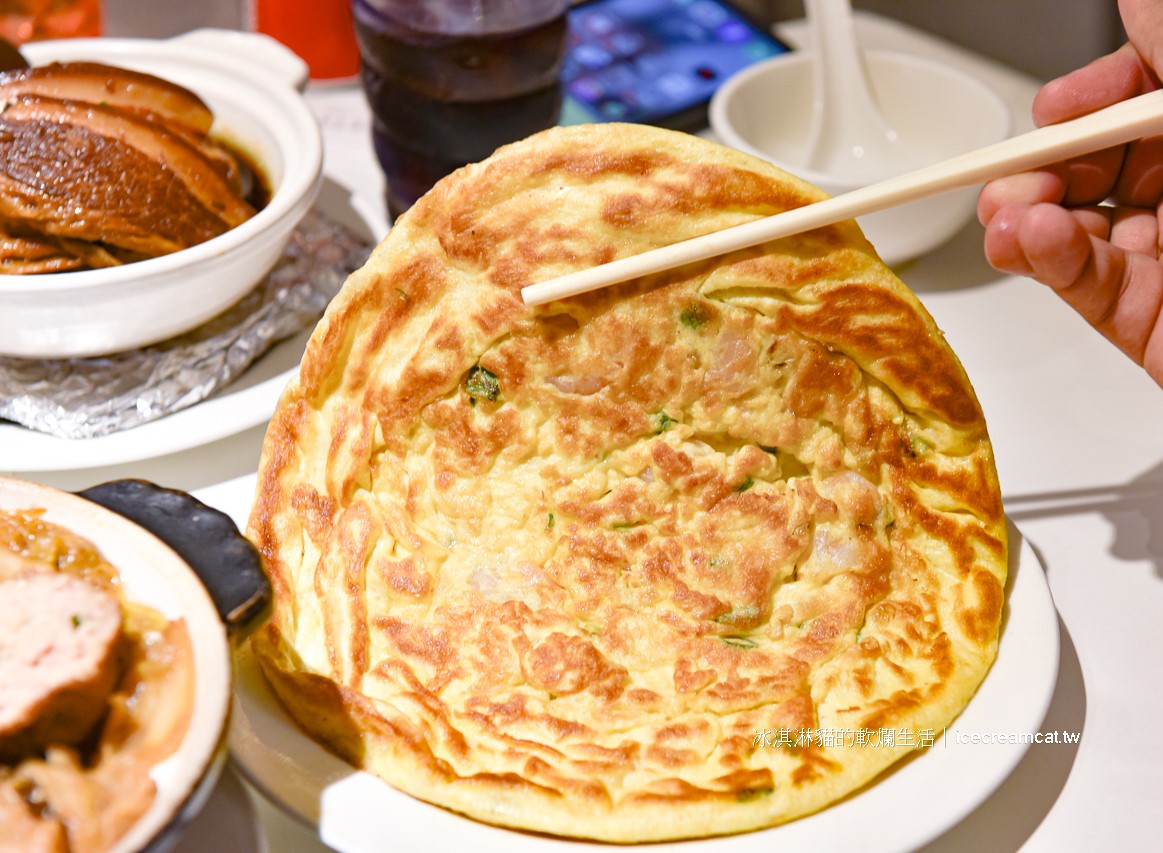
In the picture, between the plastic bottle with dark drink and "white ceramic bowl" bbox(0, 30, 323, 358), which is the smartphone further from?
"white ceramic bowl" bbox(0, 30, 323, 358)

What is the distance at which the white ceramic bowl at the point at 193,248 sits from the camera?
117cm

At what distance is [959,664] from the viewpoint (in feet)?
2.95

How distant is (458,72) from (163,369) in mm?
623

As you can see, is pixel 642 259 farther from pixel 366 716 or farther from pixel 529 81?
pixel 529 81

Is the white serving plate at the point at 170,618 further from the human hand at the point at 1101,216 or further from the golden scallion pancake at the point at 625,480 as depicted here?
the human hand at the point at 1101,216

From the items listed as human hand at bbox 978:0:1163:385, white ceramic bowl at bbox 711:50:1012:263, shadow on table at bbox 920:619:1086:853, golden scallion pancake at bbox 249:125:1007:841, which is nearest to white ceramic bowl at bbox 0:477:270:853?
golden scallion pancake at bbox 249:125:1007:841

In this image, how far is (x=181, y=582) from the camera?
29.0 inches

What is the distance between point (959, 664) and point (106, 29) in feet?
7.63

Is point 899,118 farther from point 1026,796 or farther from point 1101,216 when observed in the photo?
point 1026,796

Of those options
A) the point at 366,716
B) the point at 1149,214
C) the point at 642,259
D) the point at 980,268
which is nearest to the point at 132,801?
the point at 366,716

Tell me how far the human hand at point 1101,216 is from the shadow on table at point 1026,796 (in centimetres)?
36

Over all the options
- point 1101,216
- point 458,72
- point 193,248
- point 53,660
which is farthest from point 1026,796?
point 458,72

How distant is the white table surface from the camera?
3.02ft

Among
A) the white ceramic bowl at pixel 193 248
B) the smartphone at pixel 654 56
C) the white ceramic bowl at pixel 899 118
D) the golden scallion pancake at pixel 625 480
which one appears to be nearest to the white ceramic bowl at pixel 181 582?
the golden scallion pancake at pixel 625 480
